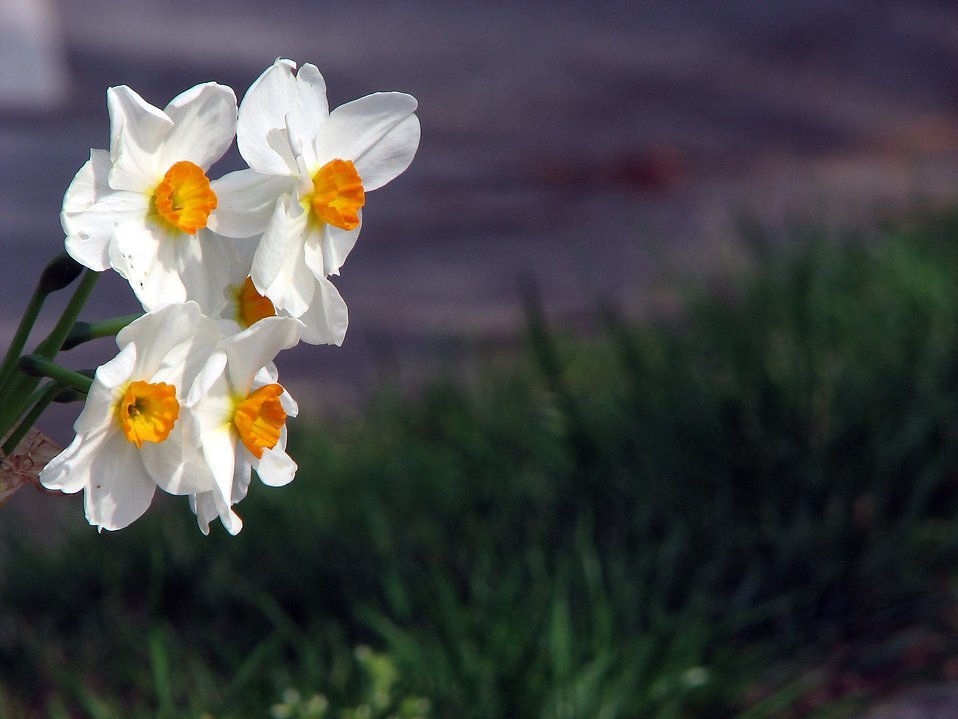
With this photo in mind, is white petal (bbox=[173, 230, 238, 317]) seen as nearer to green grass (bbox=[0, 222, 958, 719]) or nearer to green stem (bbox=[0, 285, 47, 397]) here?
green stem (bbox=[0, 285, 47, 397])

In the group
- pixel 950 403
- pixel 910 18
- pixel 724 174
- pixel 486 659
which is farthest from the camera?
pixel 910 18

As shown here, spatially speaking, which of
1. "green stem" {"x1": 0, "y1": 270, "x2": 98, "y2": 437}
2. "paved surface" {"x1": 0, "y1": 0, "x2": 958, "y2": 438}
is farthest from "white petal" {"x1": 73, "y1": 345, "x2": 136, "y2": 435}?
"paved surface" {"x1": 0, "y1": 0, "x2": 958, "y2": 438}

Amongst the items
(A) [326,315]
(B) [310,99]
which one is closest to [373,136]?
(B) [310,99]

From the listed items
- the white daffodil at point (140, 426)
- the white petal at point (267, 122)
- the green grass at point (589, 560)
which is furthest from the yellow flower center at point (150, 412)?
the green grass at point (589, 560)

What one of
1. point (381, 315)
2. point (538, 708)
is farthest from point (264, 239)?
point (381, 315)

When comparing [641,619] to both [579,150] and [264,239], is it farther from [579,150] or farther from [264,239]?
[579,150]

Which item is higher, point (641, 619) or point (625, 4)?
point (625, 4)
